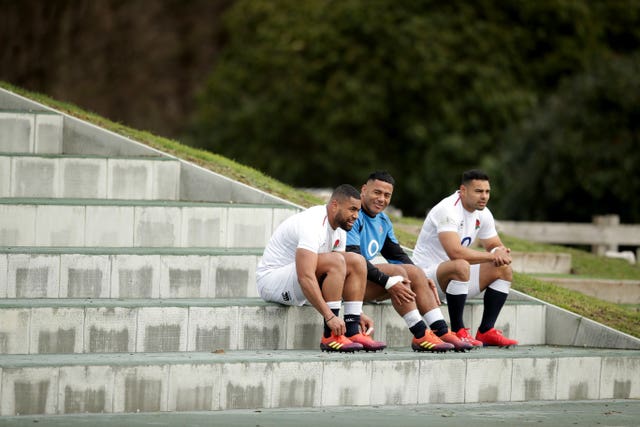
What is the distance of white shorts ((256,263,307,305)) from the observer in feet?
32.2

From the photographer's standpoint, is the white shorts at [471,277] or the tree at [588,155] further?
the tree at [588,155]

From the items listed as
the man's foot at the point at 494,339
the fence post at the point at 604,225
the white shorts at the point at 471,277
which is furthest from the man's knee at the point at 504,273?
the fence post at the point at 604,225

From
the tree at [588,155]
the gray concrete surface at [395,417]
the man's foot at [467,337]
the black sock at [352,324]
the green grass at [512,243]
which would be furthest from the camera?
the tree at [588,155]

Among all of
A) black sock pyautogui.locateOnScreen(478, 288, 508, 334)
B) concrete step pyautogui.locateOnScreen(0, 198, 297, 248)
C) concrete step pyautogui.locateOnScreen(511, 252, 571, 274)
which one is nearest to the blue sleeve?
black sock pyautogui.locateOnScreen(478, 288, 508, 334)

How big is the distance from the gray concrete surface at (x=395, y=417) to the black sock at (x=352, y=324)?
2.58ft

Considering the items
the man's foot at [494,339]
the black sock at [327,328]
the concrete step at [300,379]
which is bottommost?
the concrete step at [300,379]

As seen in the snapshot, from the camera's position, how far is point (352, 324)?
9.68 m

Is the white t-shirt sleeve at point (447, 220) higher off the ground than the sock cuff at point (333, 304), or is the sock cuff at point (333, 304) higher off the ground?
the white t-shirt sleeve at point (447, 220)

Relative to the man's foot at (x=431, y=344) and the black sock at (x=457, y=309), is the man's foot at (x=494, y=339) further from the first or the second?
the man's foot at (x=431, y=344)

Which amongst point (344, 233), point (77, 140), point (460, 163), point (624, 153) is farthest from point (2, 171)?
point (460, 163)

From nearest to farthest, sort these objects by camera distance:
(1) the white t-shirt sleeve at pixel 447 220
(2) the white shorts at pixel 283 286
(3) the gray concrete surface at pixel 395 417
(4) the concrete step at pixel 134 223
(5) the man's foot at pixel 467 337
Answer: (3) the gray concrete surface at pixel 395 417
(2) the white shorts at pixel 283 286
(5) the man's foot at pixel 467 337
(1) the white t-shirt sleeve at pixel 447 220
(4) the concrete step at pixel 134 223

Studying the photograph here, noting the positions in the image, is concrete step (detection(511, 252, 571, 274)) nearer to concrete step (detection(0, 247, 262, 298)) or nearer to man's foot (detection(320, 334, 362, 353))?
concrete step (detection(0, 247, 262, 298))

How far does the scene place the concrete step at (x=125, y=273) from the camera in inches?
400

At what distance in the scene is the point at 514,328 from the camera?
36.6 feet
